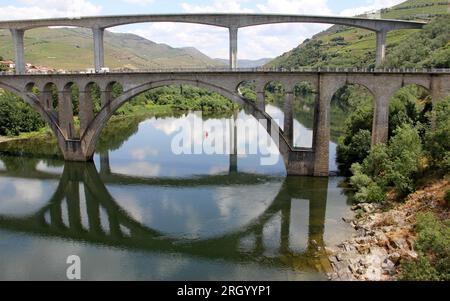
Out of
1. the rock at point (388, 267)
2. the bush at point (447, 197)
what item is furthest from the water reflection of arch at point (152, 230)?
the bush at point (447, 197)

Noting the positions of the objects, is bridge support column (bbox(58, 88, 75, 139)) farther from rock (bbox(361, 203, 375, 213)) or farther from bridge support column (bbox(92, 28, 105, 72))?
rock (bbox(361, 203, 375, 213))

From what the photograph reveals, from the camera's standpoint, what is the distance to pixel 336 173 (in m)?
37.4

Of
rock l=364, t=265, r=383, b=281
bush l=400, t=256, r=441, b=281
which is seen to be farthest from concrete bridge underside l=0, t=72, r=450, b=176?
bush l=400, t=256, r=441, b=281

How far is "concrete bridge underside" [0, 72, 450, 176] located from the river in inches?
75.2

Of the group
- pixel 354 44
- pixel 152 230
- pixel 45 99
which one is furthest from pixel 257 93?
pixel 354 44

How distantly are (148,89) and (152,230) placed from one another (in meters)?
16.8

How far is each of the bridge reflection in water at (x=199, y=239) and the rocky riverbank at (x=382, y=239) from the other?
3.97 ft

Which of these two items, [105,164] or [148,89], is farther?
[105,164]

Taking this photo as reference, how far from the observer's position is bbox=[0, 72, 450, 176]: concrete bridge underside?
111 ft

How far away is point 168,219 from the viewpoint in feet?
93.3

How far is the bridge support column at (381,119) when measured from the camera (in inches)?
1336

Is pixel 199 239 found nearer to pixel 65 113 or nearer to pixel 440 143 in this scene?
pixel 440 143

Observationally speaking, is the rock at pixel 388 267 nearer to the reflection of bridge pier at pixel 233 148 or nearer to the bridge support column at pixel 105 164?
the reflection of bridge pier at pixel 233 148

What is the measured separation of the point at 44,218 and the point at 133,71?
15548mm
